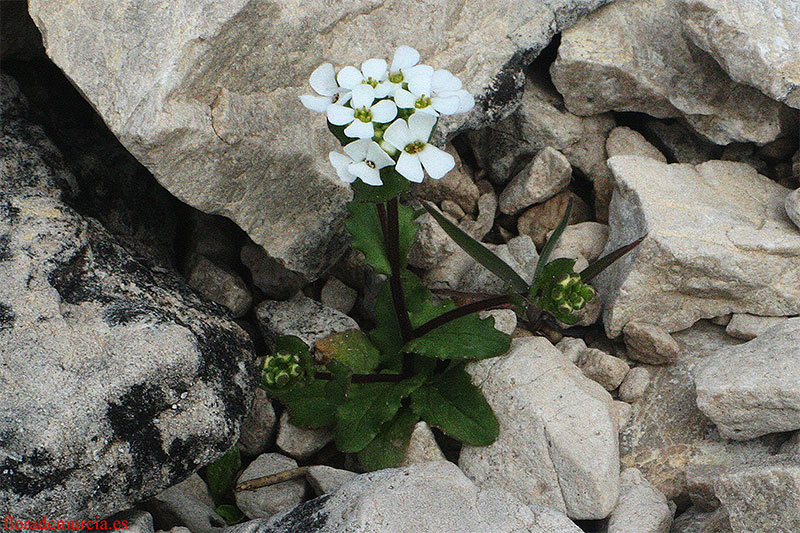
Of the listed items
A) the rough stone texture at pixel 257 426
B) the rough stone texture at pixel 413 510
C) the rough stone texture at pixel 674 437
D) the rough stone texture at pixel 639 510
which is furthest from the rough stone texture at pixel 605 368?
the rough stone texture at pixel 257 426

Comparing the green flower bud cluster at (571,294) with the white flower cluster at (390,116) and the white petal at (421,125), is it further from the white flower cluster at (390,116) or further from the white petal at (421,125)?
the white petal at (421,125)

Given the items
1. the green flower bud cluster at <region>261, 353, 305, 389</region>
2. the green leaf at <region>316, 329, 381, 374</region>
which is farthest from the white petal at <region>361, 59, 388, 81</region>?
the green leaf at <region>316, 329, 381, 374</region>

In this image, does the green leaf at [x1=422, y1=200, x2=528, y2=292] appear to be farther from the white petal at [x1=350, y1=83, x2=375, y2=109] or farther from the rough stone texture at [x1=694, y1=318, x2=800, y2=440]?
the white petal at [x1=350, y1=83, x2=375, y2=109]

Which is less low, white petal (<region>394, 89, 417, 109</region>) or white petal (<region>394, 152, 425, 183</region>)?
white petal (<region>394, 89, 417, 109</region>)

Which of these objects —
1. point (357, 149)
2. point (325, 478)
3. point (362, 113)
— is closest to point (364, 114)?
point (362, 113)

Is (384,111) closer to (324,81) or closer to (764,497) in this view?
(324,81)

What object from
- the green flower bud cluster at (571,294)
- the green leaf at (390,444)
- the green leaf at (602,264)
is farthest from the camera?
the green leaf at (602,264)
